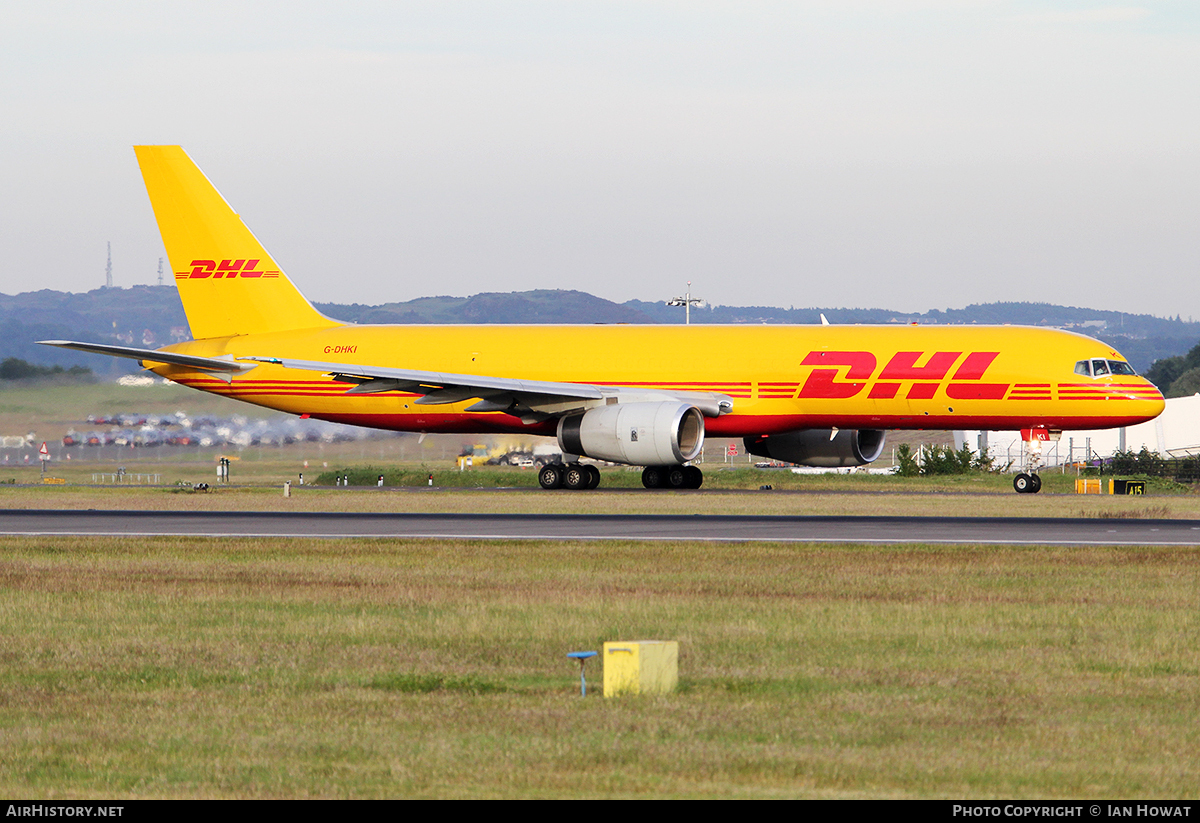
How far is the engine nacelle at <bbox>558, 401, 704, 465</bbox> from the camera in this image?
39312mm

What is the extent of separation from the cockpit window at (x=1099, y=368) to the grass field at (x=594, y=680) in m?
20.5

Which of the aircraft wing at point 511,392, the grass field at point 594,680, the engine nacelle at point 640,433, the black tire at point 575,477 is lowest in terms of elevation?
the black tire at point 575,477

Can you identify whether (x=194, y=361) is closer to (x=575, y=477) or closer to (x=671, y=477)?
(x=575, y=477)

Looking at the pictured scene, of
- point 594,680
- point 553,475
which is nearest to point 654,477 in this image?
point 553,475

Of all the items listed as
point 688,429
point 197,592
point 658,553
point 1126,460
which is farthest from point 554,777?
point 1126,460

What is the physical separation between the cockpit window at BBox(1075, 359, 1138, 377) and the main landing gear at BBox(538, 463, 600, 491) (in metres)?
14.0

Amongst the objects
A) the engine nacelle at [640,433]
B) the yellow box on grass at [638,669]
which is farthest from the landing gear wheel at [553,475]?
the yellow box on grass at [638,669]

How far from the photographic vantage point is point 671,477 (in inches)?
1745

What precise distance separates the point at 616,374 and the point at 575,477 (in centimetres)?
333

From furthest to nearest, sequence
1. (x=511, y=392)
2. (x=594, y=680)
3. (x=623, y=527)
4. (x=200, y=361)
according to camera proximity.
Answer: (x=200, y=361)
(x=511, y=392)
(x=623, y=527)
(x=594, y=680)

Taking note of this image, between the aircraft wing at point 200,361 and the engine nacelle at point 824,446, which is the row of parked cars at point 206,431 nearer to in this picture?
the aircraft wing at point 200,361

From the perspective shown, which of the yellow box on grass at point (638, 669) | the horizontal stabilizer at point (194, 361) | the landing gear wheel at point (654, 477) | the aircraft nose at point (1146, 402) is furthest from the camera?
the horizontal stabilizer at point (194, 361)

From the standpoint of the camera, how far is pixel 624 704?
11.0 meters

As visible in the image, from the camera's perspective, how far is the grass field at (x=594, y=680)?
8.88m
